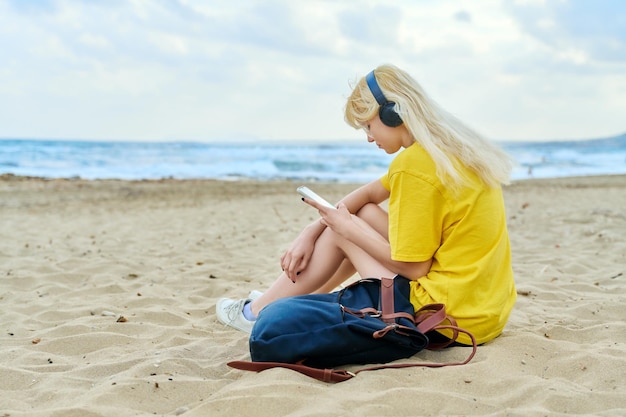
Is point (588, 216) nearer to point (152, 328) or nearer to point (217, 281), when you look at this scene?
point (217, 281)

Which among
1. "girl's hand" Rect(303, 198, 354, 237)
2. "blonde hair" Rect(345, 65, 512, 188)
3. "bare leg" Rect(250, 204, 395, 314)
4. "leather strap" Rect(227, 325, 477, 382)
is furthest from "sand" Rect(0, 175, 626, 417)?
"blonde hair" Rect(345, 65, 512, 188)

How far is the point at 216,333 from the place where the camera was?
3.60 metres

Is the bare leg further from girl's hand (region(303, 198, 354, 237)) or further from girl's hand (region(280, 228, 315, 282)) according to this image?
girl's hand (region(303, 198, 354, 237))

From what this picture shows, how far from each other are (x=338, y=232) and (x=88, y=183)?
12906 millimetres

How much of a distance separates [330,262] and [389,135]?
0.77 metres

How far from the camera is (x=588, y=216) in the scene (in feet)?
26.7

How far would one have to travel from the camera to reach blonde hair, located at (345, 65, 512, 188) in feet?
8.78

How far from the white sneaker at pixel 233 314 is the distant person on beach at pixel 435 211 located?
0.92m

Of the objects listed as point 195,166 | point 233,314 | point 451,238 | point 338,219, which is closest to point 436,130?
point 451,238

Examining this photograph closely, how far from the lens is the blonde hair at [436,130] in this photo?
8.78 feet

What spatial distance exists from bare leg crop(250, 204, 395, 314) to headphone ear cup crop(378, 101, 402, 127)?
59 cm

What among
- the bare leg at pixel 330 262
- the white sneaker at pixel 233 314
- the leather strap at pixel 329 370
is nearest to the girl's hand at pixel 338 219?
the bare leg at pixel 330 262

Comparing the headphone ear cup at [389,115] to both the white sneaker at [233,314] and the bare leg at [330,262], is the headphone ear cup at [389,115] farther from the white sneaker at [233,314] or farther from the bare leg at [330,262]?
the white sneaker at [233,314]

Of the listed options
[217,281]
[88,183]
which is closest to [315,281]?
[217,281]
